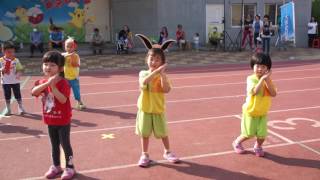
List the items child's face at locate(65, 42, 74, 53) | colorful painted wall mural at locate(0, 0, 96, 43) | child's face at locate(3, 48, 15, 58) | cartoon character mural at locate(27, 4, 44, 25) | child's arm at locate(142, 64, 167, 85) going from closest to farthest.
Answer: child's arm at locate(142, 64, 167, 85) < child's face at locate(3, 48, 15, 58) < child's face at locate(65, 42, 74, 53) < colorful painted wall mural at locate(0, 0, 96, 43) < cartoon character mural at locate(27, 4, 44, 25)

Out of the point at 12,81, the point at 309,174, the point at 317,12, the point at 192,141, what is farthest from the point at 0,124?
the point at 317,12

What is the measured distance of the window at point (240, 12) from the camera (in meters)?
24.7

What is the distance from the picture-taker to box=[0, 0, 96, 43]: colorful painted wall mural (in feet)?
75.7

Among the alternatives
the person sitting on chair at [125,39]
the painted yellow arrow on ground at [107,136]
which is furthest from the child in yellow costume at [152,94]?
the person sitting on chair at [125,39]

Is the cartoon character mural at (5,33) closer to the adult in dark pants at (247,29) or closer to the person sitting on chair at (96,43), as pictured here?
the person sitting on chair at (96,43)

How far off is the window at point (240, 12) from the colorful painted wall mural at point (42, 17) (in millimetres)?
8387

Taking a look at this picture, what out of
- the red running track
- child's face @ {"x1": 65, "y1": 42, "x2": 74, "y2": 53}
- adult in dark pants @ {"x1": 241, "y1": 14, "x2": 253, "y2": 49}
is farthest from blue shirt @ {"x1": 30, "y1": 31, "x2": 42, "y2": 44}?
child's face @ {"x1": 65, "y1": 42, "x2": 74, "y2": 53}

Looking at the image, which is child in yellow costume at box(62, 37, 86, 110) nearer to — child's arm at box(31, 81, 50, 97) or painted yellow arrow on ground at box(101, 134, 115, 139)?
painted yellow arrow on ground at box(101, 134, 115, 139)

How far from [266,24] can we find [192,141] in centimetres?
1462

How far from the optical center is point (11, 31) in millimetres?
23094

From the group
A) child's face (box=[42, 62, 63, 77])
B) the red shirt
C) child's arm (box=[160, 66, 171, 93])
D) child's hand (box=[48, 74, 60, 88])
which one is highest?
child's face (box=[42, 62, 63, 77])

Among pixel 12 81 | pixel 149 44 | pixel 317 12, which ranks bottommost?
pixel 12 81

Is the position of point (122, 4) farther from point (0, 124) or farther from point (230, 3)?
point (0, 124)

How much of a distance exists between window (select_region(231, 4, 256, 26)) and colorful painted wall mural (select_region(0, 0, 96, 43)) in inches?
330
